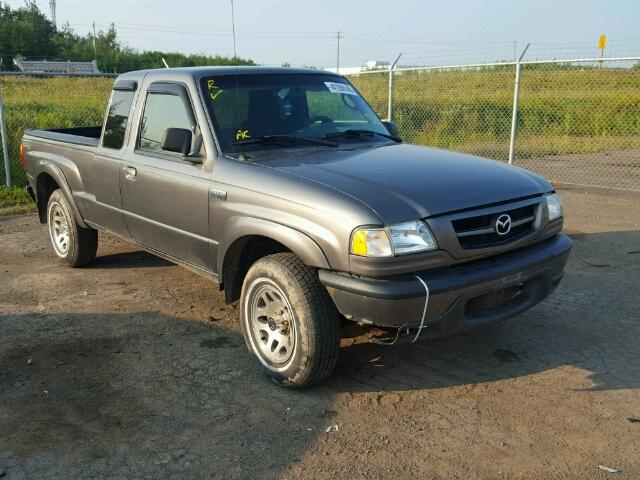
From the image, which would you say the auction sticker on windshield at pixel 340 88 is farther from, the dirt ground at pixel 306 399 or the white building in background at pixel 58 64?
the white building in background at pixel 58 64

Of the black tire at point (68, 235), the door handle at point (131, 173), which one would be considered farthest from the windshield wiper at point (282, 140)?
the black tire at point (68, 235)

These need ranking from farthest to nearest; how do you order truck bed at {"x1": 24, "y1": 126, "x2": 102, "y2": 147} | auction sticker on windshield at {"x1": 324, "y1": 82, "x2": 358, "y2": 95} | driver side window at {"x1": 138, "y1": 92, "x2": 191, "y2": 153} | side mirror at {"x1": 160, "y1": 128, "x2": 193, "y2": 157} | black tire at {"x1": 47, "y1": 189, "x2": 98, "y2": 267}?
black tire at {"x1": 47, "y1": 189, "x2": 98, "y2": 267}
truck bed at {"x1": 24, "y1": 126, "x2": 102, "y2": 147}
auction sticker on windshield at {"x1": 324, "y1": 82, "x2": 358, "y2": 95}
driver side window at {"x1": 138, "y1": 92, "x2": 191, "y2": 153}
side mirror at {"x1": 160, "y1": 128, "x2": 193, "y2": 157}

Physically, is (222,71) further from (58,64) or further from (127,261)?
(58,64)

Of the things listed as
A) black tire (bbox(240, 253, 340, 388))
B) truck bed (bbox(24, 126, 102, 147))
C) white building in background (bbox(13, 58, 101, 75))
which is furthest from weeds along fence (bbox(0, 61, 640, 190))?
black tire (bbox(240, 253, 340, 388))

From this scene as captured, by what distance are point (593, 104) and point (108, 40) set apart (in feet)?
192

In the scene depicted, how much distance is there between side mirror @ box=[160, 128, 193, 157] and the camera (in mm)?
4168

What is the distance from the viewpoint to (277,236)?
355 centimetres

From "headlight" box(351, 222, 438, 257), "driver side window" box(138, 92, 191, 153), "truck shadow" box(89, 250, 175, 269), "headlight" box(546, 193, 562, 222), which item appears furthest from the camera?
"truck shadow" box(89, 250, 175, 269)

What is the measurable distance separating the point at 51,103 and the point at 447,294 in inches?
636

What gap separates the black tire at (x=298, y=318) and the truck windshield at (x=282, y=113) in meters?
0.98

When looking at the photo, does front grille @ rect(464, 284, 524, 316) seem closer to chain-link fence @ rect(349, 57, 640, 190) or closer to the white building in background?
Result: the white building in background

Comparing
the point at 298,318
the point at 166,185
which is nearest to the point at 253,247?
the point at 298,318

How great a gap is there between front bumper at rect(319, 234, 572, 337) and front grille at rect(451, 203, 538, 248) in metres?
0.11

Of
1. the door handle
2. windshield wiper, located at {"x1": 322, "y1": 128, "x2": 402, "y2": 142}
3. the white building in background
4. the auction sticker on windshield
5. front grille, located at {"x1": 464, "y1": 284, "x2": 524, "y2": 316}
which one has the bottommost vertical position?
front grille, located at {"x1": 464, "y1": 284, "x2": 524, "y2": 316}
